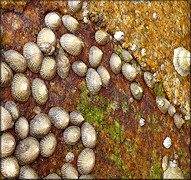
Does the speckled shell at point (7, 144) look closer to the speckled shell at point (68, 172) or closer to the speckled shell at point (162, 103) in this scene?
the speckled shell at point (68, 172)

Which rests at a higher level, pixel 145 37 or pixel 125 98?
pixel 145 37

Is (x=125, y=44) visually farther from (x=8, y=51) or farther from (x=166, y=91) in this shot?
(x=8, y=51)

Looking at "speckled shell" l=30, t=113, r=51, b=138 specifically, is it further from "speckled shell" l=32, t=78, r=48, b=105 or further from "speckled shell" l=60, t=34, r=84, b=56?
"speckled shell" l=60, t=34, r=84, b=56

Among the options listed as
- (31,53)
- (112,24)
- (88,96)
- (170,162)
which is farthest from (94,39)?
(170,162)

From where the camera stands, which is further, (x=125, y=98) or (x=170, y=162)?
(x=170, y=162)

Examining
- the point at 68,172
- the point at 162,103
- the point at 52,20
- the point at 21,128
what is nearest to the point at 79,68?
the point at 52,20

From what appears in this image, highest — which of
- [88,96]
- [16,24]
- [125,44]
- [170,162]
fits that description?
[16,24]

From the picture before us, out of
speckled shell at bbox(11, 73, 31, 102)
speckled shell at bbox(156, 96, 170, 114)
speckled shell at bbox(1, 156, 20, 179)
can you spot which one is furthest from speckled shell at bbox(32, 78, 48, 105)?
speckled shell at bbox(156, 96, 170, 114)
